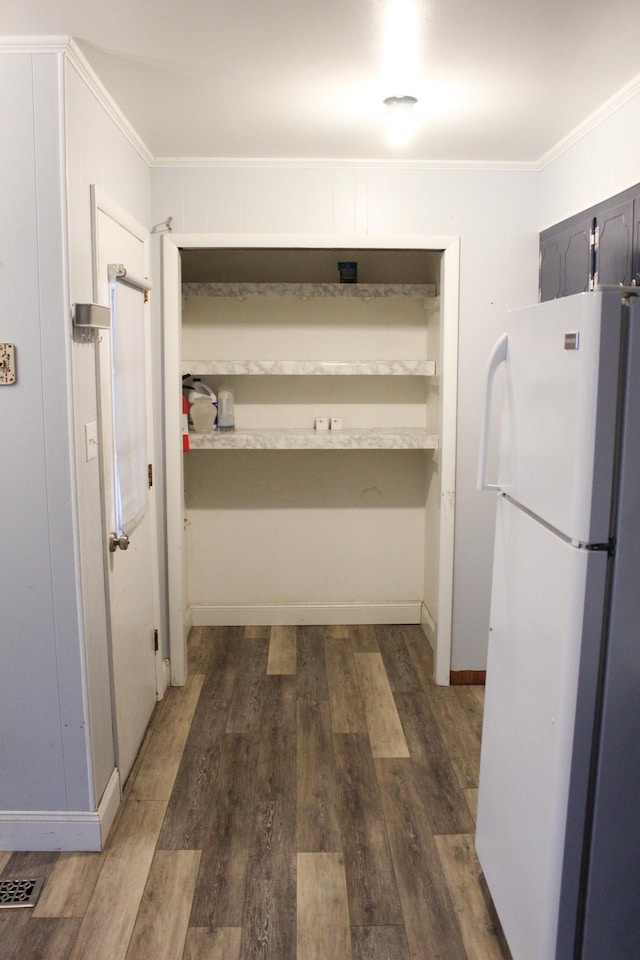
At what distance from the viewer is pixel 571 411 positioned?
1.57 m

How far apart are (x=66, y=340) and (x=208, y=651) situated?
2366mm

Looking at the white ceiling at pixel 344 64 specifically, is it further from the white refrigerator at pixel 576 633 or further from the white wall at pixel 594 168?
the white refrigerator at pixel 576 633

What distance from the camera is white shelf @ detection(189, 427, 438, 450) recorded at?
394 cm

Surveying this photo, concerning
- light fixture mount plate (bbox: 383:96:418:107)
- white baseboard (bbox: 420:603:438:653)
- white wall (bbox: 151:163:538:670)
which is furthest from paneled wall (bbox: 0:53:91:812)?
white baseboard (bbox: 420:603:438:653)

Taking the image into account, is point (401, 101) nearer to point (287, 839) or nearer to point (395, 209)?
point (395, 209)

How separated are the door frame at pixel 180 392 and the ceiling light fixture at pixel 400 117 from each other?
0.77 meters

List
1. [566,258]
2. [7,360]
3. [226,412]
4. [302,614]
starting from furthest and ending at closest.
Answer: [302,614] → [226,412] → [566,258] → [7,360]

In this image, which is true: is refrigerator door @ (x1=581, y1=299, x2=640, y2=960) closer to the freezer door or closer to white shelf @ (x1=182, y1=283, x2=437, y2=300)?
the freezer door

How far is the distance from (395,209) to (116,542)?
6.73 ft

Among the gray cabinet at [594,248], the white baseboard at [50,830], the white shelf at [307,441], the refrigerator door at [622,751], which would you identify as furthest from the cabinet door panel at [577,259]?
the white baseboard at [50,830]

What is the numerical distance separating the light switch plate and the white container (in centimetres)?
171

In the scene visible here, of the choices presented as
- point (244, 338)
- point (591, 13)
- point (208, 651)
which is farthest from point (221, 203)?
point (208, 651)

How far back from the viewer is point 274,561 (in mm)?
4473

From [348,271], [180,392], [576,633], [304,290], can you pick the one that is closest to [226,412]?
[180,392]
